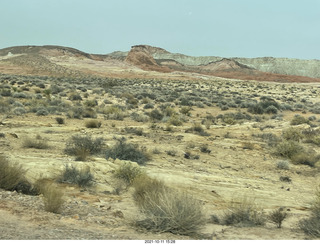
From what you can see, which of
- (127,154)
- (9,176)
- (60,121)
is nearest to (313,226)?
(9,176)

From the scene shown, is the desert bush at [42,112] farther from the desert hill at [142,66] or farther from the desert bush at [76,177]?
the desert hill at [142,66]

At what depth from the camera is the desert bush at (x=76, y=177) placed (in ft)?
25.4

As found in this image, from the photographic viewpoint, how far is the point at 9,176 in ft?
22.5

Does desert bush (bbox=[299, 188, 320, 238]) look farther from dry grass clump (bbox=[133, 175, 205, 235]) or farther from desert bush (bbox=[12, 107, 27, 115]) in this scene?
desert bush (bbox=[12, 107, 27, 115])

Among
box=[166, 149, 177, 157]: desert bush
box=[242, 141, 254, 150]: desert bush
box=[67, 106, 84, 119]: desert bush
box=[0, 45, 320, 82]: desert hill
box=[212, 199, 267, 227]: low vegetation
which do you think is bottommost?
box=[242, 141, 254, 150]: desert bush

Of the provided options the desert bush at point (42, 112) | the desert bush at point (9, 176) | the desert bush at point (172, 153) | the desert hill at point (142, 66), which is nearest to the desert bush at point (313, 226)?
the desert bush at point (9, 176)

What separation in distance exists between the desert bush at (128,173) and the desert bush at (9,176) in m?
2.52

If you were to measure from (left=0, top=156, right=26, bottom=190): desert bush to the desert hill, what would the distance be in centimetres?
7040

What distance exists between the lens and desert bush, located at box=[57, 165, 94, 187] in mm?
7746

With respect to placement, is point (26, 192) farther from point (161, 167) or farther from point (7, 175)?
point (161, 167)

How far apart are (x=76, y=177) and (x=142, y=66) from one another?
10561cm

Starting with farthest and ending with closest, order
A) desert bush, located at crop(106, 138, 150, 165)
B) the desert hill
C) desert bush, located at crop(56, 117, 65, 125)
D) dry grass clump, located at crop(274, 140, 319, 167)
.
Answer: the desert hill → desert bush, located at crop(56, 117, 65, 125) → dry grass clump, located at crop(274, 140, 319, 167) → desert bush, located at crop(106, 138, 150, 165)

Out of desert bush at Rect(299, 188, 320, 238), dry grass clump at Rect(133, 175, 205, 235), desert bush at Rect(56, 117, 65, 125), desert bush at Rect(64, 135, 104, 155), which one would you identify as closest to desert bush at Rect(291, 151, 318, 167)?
desert bush at Rect(299, 188, 320, 238)

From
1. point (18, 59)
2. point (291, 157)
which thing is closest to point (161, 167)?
point (291, 157)
